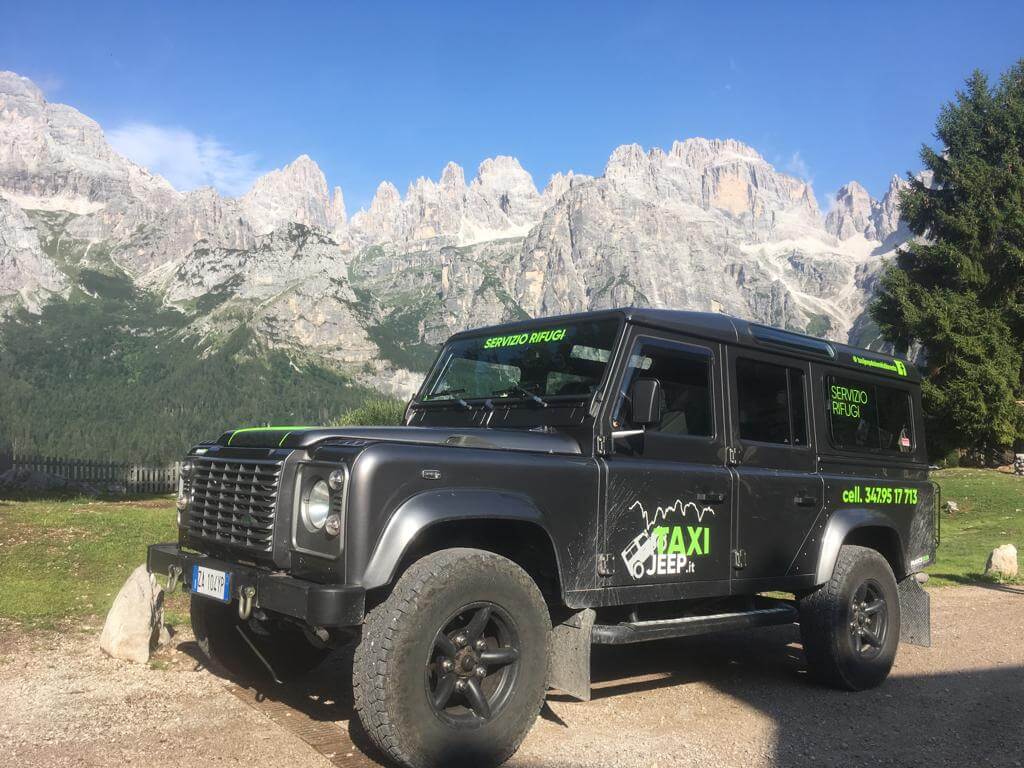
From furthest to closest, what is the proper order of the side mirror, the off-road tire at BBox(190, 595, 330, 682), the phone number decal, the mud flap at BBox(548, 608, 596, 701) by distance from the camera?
the phone number decal → the off-road tire at BBox(190, 595, 330, 682) → the side mirror → the mud flap at BBox(548, 608, 596, 701)

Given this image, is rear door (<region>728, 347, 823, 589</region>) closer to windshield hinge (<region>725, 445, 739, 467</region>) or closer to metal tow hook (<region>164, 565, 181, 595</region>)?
windshield hinge (<region>725, 445, 739, 467</region>)

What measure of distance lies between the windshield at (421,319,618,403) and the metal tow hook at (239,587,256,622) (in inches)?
83.1

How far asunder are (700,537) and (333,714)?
2.57 m

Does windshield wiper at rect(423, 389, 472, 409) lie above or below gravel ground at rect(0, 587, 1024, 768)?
above

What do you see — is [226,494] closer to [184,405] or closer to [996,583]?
[996,583]

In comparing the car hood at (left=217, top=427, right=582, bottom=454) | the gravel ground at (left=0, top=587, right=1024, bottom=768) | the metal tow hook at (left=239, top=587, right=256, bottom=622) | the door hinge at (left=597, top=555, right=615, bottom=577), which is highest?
the car hood at (left=217, top=427, right=582, bottom=454)

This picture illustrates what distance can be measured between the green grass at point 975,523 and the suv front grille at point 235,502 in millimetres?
11025

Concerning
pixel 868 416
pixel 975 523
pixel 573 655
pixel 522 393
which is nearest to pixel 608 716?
pixel 573 655

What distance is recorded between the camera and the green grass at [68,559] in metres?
7.74

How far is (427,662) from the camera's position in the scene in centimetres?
398

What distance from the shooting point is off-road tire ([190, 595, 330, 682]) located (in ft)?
17.6

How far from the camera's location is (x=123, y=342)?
190000 millimetres

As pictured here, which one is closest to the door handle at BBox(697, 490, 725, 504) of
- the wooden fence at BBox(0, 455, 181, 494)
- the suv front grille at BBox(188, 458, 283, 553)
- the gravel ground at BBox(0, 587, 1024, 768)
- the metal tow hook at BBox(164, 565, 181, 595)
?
the gravel ground at BBox(0, 587, 1024, 768)

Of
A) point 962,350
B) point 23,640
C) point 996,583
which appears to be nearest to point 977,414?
point 962,350
